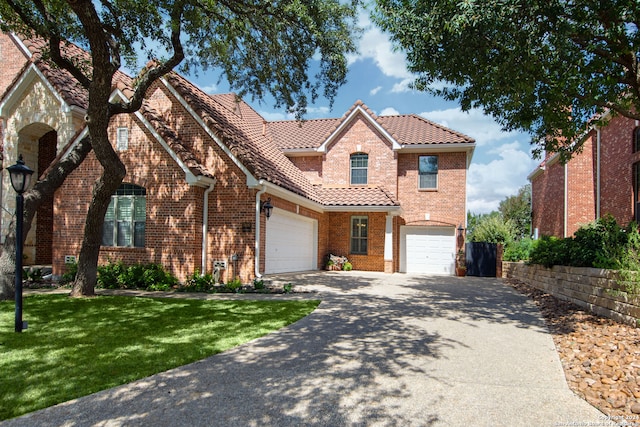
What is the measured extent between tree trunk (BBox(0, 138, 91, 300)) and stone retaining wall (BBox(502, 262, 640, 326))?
1235cm

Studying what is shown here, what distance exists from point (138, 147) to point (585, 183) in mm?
19480

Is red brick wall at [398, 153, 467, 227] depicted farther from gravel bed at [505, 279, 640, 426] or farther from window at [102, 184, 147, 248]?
window at [102, 184, 147, 248]

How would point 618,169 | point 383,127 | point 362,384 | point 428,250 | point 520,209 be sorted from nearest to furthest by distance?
point 362,384 < point 618,169 < point 383,127 < point 428,250 < point 520,209

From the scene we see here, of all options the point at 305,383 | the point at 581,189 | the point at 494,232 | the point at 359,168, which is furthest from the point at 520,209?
the point at 305,383

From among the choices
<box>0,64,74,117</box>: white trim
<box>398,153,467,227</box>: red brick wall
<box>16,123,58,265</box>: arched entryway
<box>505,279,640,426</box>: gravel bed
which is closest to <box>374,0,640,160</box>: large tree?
<box>505,279,640,426</box>: gravel bed

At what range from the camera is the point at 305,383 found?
474 centimetres

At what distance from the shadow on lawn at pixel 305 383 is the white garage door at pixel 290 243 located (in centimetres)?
587

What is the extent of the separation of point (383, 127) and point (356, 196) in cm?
363

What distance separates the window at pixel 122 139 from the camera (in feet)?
43.4

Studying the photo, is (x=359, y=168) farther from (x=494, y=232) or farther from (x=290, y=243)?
(x=494, y=232)

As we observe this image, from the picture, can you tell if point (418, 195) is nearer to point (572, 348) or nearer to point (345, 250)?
point (345, 250)

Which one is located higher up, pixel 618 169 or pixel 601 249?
pixel 618 169

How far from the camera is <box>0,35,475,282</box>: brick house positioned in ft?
41.5

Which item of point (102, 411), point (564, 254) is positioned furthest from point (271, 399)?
point (564, 254)
